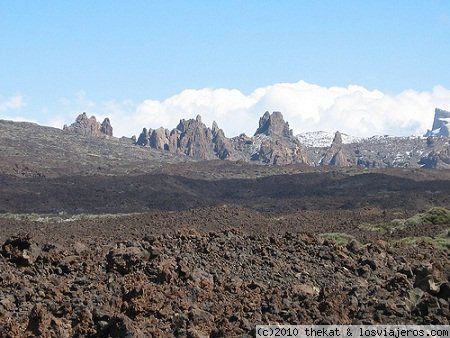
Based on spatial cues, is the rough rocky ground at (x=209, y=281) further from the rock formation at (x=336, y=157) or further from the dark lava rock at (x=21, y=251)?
the rock formation at (x=336, y=157)

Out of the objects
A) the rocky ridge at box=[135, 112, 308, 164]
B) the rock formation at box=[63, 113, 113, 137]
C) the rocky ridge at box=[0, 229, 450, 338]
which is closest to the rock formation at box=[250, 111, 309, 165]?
the rocky ridge at box=[135, 112, 308, 164]

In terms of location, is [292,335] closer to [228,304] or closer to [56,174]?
[228,304]

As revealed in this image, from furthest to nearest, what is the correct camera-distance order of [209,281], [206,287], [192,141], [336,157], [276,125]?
[276,125] → [336,157] → [192,141] → [209,281] → [206,287]

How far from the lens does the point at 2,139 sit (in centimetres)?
11412

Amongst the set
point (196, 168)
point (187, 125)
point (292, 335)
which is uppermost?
point (187, 125)

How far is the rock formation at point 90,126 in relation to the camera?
17250cm

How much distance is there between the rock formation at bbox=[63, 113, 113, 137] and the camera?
17250cm

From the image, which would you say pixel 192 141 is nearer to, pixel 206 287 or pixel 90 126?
pixel 90 126

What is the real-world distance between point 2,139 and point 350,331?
4311 inches

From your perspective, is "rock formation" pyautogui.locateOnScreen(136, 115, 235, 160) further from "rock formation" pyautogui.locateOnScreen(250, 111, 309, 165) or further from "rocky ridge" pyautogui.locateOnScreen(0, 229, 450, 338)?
"rocky ridge" pyautogui.locateOnScreen(0, 229, 450, 338)

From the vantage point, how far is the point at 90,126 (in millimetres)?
176000

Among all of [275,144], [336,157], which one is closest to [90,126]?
[275,144]

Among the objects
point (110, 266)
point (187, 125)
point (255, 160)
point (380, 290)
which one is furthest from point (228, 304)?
point (187, 125)

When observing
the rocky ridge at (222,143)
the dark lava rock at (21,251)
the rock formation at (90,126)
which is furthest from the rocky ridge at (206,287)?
the rock formation at (90,126)
